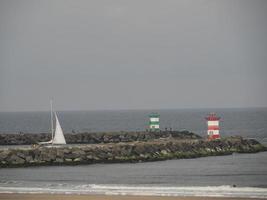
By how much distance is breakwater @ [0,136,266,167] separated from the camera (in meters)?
37.9

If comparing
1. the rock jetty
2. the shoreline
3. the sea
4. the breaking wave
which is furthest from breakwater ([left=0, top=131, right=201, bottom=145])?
the shoreline

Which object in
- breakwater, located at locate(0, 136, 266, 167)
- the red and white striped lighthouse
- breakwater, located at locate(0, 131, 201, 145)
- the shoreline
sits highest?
the red and white striped lighthouse

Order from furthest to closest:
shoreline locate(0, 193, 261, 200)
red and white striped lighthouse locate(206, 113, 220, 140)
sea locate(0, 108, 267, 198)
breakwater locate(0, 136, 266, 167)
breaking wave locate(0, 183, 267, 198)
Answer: red and white striped lighthouse locate(206, 113, 220, 140), breakwater locate(0, 136, 266, 167), sea locate(0, 108, 267, 198), breaking wave locate(0, 183, 267, 198), shoreline locate(0, 193, 261, 200)

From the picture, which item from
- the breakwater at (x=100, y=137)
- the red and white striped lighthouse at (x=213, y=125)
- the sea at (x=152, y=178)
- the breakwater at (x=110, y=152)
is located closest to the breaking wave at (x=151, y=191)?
the sea at (x=152, y=178)

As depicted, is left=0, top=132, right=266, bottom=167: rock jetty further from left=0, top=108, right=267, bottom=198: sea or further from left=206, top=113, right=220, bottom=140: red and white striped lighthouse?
left=0, top=108, right=267, bottom=198: sea

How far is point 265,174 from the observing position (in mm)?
34250

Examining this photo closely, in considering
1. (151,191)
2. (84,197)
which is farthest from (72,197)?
(151,191)

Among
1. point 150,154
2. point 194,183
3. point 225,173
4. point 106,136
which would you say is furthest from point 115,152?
point 106,136

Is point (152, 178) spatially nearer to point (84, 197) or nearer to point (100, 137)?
point (84, 197)

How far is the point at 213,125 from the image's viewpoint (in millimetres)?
44344

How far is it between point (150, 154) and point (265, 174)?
766 centimetres

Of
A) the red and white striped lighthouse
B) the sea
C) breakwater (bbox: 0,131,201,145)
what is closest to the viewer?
the sea

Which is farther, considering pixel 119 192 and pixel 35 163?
pixel 35 163

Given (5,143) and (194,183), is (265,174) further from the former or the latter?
(5,143)
